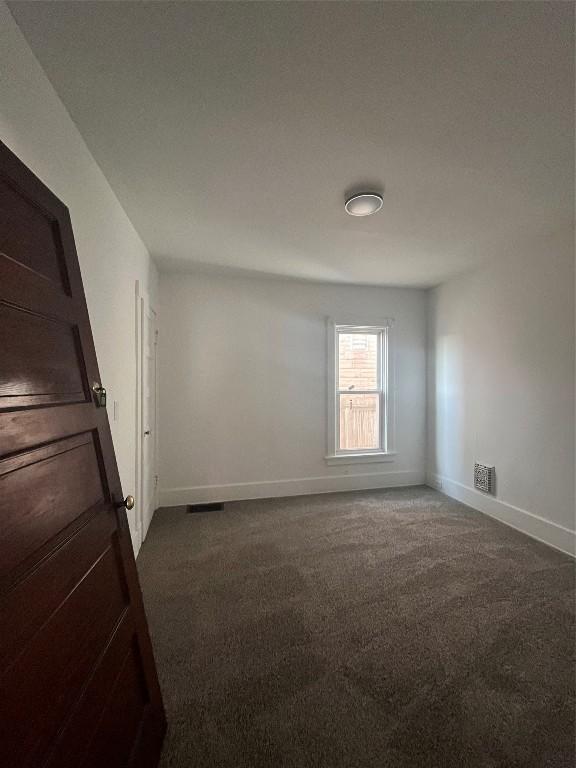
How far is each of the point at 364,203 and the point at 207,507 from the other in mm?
3173

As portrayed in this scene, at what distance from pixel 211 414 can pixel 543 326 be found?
3309 millimetres

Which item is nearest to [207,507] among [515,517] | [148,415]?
[148,415]

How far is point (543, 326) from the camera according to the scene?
267 cm

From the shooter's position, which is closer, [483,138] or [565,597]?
[483,138]

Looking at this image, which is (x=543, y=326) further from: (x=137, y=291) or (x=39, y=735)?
(x=39, y=735)

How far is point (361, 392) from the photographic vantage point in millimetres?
4047

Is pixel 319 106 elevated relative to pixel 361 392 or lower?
elevated

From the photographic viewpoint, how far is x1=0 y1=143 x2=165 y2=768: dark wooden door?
680 millimetres

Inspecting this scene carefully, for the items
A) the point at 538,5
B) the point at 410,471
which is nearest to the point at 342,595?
the point at 410,471

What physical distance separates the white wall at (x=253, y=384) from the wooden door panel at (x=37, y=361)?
2.49 metres

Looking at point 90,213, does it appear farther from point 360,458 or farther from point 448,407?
point 448,407

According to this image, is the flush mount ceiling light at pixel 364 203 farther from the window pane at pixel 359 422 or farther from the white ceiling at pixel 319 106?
the window pane at pixel 359 422

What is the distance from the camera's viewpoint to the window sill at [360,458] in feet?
12.7

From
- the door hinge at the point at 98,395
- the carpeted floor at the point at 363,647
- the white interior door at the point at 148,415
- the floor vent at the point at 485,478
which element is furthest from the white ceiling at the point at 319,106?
the carpeted floor at the point at 363,647
